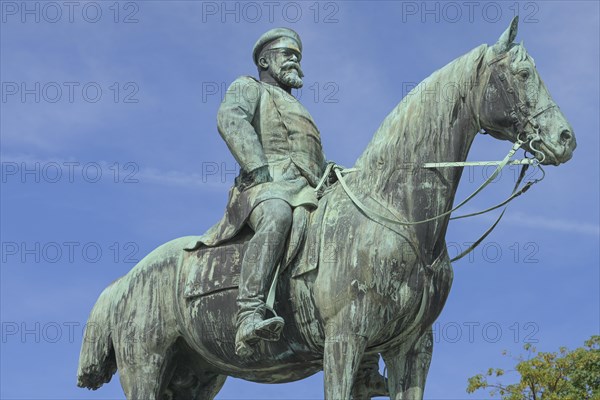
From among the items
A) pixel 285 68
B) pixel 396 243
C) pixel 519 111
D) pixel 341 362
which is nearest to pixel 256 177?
pixel 285 68

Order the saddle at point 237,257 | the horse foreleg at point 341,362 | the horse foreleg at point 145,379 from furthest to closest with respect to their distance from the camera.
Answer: the horse foreleg at point 145,379 < the saddle at point 237,257 < the horse foreleg at point 341,362

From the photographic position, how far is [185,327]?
11188 mm

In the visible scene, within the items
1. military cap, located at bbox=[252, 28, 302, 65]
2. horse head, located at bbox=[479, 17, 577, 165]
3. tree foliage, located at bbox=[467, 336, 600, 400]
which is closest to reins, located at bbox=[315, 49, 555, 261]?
horse head, located at bbox=[479, 17, 577, 165]

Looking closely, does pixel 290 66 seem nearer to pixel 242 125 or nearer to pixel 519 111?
pixel 242 125

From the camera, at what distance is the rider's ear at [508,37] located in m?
10.3

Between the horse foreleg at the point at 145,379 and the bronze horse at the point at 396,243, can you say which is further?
the horse foreleg at the point at 145,379

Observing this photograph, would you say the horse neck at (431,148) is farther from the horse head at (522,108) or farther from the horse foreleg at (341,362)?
the horse foreleg at (341,362)

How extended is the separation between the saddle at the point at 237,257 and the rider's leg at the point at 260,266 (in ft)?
0.35

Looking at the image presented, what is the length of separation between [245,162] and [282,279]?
3.57 ft

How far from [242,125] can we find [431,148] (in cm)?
175

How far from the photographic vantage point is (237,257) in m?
10.9

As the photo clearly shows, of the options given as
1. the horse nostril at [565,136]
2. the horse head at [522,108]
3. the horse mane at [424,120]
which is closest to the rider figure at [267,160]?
the horse mane at [424,120]

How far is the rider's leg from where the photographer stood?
10188 mm

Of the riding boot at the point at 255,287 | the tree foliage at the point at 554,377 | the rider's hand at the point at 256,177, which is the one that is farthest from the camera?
the tree foliage at the point at 554,377
